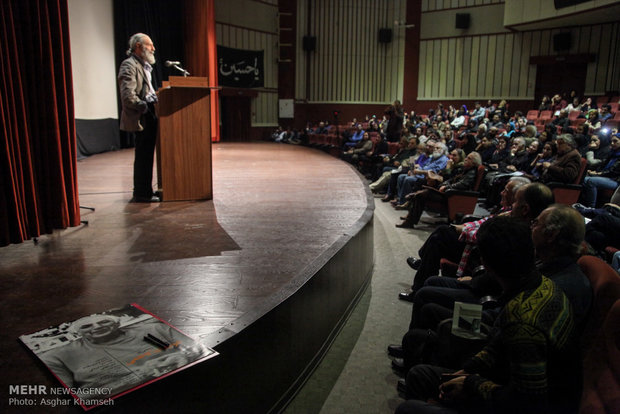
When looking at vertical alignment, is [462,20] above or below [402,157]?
above

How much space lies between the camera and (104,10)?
334 inches

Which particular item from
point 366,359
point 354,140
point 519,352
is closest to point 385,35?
point 354,140

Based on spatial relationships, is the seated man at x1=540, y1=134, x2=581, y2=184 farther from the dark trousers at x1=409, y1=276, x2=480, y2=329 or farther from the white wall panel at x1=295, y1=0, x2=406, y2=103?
the white wall panel at x1=295, y1=0, x2=406, y2=103

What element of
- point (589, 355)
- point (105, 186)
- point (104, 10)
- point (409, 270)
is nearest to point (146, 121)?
point (105, 186)

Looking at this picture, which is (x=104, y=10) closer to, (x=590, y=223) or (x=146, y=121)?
(x=146, y=121)

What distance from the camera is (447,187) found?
492 centimetres

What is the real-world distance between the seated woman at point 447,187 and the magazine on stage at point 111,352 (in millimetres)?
3718

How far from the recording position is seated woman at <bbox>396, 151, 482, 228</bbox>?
4672 mm

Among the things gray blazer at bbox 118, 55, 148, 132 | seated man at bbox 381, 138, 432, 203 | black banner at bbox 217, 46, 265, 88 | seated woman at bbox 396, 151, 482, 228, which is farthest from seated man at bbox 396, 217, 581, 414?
black banner at bbox 217, 46, 265, 88

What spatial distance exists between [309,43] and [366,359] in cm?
1527

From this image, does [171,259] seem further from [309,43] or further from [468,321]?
[309,43]

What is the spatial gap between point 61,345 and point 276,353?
70 centimetres

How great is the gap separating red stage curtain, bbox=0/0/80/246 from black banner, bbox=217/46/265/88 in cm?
1172

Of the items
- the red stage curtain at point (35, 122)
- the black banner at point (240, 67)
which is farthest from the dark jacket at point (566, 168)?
the black banner at point (240, 67)
